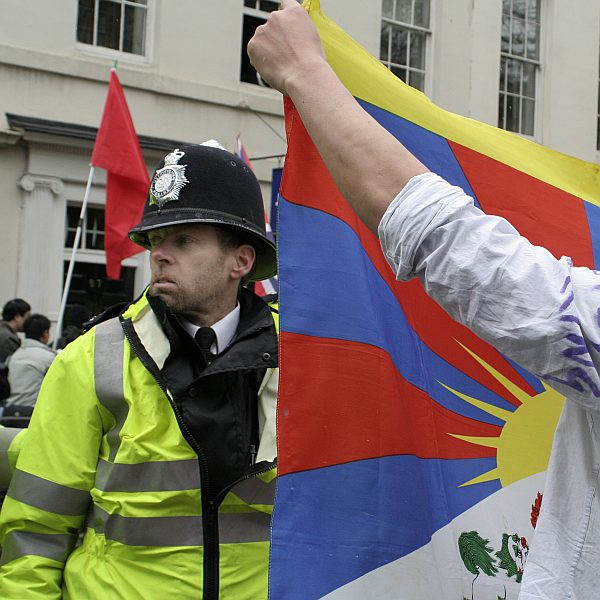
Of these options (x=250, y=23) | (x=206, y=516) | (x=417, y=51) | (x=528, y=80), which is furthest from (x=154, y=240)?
(x=528, y=80)

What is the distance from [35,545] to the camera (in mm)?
2133

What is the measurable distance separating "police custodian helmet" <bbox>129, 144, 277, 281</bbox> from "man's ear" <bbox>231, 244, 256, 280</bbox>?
4 centimetres

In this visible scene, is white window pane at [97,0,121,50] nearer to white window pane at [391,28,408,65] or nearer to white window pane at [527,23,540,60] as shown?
white window pane at [391,28,408,65]

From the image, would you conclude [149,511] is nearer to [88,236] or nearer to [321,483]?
[321,483]

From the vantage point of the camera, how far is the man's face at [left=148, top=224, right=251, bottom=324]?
2350 mm

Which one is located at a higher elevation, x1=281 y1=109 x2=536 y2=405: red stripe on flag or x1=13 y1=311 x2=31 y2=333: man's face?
x1=281 y1=109 x2=536 y2=405: red stripe on flag

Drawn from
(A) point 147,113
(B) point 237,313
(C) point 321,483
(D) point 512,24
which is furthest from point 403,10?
(C) point 321,483

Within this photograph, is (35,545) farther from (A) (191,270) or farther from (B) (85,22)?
(B) (85,22)

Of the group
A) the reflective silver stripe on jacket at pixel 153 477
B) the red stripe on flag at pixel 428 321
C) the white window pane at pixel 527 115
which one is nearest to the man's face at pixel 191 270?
the reflective silver stripe on jacket at pixel 153 477

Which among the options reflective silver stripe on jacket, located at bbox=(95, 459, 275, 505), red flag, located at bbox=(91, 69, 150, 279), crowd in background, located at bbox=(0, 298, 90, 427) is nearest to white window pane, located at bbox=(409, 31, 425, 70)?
red flag, located at bbox=(91, 69, 150, 279)

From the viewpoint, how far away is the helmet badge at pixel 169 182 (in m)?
2.38

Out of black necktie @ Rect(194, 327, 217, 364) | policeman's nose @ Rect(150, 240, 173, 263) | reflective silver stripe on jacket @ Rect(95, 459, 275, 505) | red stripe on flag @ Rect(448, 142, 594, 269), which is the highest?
red stripe on flag @ Rect(448, 142, 594, 269)

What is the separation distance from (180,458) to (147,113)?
913 cm

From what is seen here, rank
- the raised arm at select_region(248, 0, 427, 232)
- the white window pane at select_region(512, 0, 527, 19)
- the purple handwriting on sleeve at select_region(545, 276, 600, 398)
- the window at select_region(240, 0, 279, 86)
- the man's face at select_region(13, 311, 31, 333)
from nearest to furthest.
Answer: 1. the purple handwriting on sleeve at select_region(545, 276, 600, 398)
2. the raised arm at select_region(248, 0, 427, 232)
3. the man's face at select_region(13, 311, 31, 333)
4. the window at select_region(240, 0, 279, 86)
5. the white window pane at select_region(512, 0, 527, 19)
